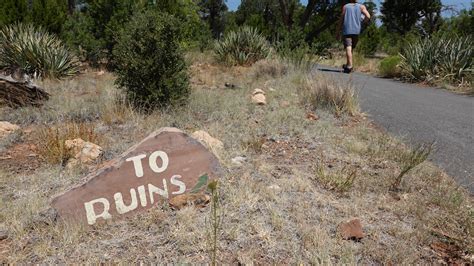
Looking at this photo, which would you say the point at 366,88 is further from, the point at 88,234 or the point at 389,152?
the point at 88,234

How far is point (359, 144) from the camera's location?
3.47 metres

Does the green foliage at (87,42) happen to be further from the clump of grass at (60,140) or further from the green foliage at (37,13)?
the clump of grass at (60,140)

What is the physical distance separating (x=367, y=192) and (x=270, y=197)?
0.76 meters

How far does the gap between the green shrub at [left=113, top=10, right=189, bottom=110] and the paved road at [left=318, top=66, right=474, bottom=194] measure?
2401mm

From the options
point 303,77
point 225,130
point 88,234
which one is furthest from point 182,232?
point 303,77

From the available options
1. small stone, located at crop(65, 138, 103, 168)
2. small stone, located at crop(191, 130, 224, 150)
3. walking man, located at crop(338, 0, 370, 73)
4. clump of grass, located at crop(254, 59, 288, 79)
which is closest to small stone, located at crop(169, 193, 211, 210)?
small stone, located at crop(191, 130, 224, 150)

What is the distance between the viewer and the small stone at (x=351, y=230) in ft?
6.77

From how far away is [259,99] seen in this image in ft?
16.7

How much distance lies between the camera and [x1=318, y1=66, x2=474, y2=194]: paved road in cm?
323

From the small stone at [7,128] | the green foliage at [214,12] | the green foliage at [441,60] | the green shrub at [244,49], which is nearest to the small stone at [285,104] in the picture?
the small stone at [7,128]

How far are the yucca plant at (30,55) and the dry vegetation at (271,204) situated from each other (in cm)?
403

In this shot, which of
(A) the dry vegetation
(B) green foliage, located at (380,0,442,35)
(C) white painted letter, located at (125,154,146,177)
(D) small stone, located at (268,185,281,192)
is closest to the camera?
(A) the dry vegetation

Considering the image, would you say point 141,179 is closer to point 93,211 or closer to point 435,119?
point 93,211

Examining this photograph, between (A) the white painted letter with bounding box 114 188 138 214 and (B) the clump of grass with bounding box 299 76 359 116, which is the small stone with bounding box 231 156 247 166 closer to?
(A) the white painted letter with bounding box 114 188 138 214
